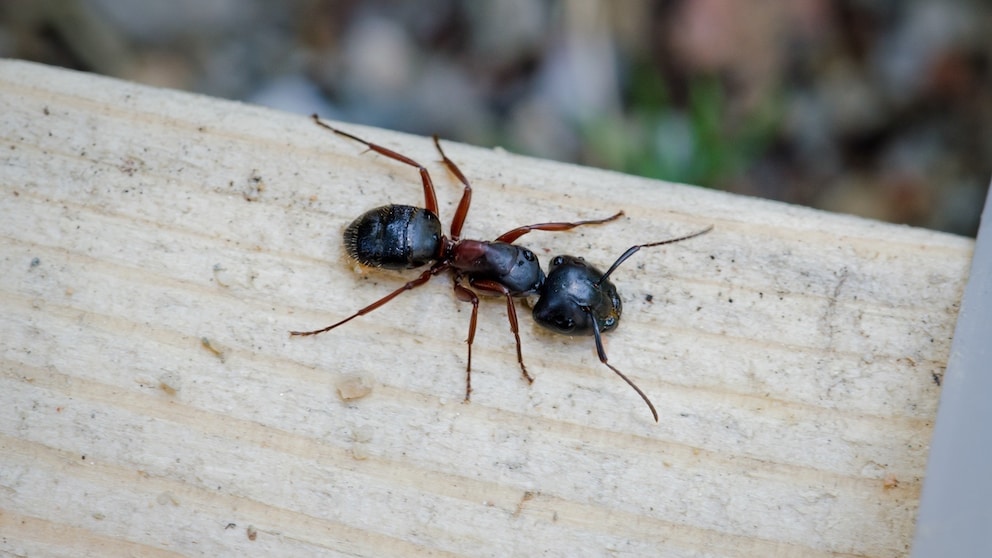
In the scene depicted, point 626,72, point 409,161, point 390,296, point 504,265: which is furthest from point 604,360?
point 626,72

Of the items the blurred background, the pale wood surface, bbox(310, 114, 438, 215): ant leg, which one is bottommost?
the pale wood surface

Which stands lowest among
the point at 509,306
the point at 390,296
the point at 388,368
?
the point at 388,368

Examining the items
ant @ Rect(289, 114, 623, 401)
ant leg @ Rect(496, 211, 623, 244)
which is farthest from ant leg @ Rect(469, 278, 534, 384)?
ant leg @ Rect(496, 211, 623, 244)

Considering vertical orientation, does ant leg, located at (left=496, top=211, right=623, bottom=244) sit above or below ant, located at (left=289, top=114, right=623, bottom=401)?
above

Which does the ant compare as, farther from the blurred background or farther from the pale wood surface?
the blurred background

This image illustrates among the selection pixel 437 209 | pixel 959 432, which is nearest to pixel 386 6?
pixel 437 209

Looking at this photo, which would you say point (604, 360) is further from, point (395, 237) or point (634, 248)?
point (395, 237)

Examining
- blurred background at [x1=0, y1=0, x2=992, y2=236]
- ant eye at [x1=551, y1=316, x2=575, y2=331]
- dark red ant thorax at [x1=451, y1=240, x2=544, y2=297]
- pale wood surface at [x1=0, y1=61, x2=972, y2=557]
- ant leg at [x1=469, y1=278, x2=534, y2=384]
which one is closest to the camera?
pale wood surface at [x1=0, y1=61, x2=972, y2=557]
